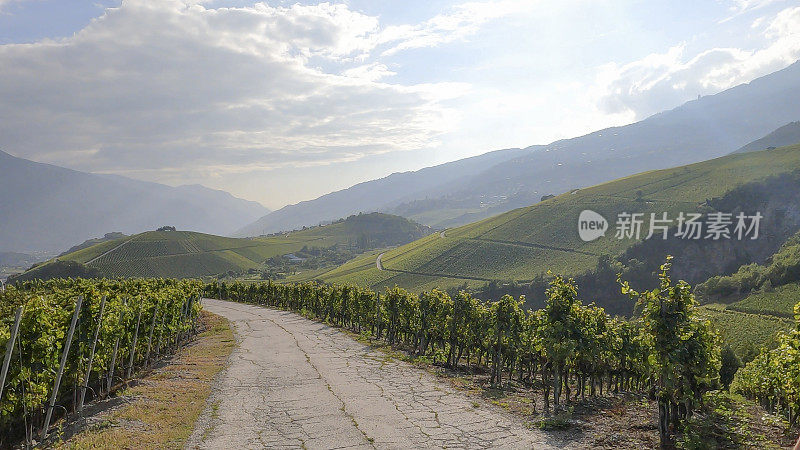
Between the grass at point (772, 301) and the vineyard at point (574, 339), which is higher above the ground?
the vineyard at point (574, 339)

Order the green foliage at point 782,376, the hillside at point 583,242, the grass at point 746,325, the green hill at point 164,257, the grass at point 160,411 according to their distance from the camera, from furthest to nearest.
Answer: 1. the green hill at point 164,257
2. the hillside at point 583,242
3. the grass at point 746,325
4. the grass at point 160,411
5. the green foliage at point 782,376

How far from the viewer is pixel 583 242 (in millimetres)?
117125

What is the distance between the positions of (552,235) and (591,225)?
1129 cm

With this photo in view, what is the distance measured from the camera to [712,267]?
105812 millimetres

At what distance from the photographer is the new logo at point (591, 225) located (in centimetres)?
12031

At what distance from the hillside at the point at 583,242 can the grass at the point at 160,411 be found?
87.5 meters

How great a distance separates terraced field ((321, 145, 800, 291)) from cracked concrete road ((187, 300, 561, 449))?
284 feet

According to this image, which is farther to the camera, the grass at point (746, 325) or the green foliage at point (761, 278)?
the green foliage at point (761, 278)

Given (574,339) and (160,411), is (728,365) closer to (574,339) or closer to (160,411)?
(574,339)

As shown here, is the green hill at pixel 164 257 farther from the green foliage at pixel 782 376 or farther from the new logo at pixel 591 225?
the green foliage at pixel 782 376

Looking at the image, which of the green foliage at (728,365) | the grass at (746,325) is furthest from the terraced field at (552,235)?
the green foliage at (728,365)

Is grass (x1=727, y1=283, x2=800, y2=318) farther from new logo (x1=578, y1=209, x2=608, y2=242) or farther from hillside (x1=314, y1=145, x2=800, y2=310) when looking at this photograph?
new logo (x1=578, y1=209, x2=608, y2=242)

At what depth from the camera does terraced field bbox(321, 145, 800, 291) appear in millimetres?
110325

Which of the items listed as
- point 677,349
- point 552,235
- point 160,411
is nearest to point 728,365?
point 677,349
